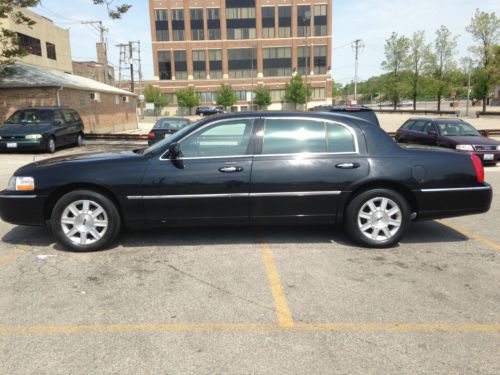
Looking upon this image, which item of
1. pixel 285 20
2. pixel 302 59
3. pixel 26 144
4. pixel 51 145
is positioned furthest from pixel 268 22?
pixel 26 144

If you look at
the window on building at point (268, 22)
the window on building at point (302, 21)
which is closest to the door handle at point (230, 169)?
the window on building at point (302, 21)

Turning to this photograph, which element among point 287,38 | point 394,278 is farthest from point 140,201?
point 287,38

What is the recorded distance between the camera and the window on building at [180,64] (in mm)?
76938

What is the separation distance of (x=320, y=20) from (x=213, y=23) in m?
19.4

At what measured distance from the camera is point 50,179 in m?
4.77

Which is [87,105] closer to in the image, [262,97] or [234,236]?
[234,236]

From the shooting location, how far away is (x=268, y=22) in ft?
247

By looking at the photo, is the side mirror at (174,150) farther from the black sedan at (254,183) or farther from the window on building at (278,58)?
the window on building at (278,58)

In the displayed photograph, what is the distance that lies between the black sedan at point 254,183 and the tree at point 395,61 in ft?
195

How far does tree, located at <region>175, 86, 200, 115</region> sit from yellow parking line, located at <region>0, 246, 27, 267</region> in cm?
6922

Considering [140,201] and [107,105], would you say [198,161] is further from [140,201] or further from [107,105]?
[107,105]

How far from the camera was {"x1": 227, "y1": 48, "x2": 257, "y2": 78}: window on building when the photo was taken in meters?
76.1

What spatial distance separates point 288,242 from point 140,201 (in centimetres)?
188

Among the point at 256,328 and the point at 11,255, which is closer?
the point at 256,328
